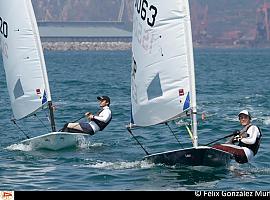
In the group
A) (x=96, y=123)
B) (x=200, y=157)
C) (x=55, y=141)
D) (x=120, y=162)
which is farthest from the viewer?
(x=96, y=123)

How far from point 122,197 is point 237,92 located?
41852 millimetres

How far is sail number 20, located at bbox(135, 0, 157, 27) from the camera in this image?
22.5 m

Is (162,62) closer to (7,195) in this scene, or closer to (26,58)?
(26,58)

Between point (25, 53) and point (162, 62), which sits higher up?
point (162, 62)

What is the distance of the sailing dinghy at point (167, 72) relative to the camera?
21938 millimetres

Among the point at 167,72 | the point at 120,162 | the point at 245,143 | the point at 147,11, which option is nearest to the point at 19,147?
the point at 120,162

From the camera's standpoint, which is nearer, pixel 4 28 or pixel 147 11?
pixel 147 11

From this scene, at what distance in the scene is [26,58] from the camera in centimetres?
2825

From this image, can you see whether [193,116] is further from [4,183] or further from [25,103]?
[25,103]

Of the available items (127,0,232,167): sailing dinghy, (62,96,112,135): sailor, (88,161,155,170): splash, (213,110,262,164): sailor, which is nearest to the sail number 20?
(127,0,232,167): sailing dinghy

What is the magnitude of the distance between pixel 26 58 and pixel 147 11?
22.2ft

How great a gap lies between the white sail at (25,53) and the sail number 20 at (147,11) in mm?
5697

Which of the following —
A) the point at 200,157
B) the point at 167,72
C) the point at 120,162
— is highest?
the point at 167,72

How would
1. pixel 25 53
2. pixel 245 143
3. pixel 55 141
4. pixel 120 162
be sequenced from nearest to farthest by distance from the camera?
1. pixel 245 143
2. pixel 120 162
3. pixel 55 141
4. pixel 25 53
